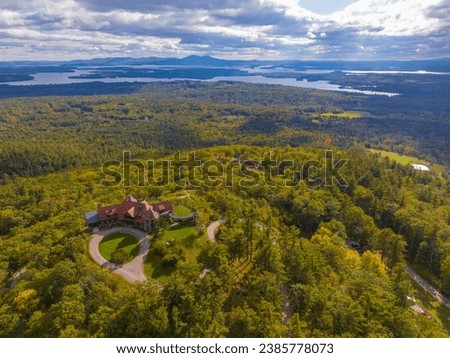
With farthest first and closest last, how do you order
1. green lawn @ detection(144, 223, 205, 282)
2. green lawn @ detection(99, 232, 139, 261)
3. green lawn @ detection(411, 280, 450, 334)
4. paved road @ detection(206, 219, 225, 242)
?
1. green lawn @ detection(411, 280, 450, 334)
2. paved road @ detection(206, 219, 225, 242)
3. green lawn @ detection(99, 232, 139, 261)
4. green lawn @ detection(144, 223, 205, 282)

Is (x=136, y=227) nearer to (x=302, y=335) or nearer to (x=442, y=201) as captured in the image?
(x=302, y=335)

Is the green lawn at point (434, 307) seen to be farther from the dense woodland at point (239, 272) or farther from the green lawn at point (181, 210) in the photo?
the green lawn at point (181, 210)

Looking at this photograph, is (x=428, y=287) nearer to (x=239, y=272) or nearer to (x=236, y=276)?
(x=239, y=272)

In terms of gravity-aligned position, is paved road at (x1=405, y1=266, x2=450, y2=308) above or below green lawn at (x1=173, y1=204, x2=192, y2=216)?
below

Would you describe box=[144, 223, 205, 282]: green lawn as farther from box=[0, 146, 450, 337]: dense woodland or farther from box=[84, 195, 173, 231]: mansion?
box=[84, 195, 173, 231]: mansion

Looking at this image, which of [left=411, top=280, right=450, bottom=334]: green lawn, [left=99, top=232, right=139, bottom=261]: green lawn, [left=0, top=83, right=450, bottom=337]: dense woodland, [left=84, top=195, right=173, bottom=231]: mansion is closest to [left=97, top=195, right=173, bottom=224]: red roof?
[left=84, top=195, right=173, bottom=231]: mansion
